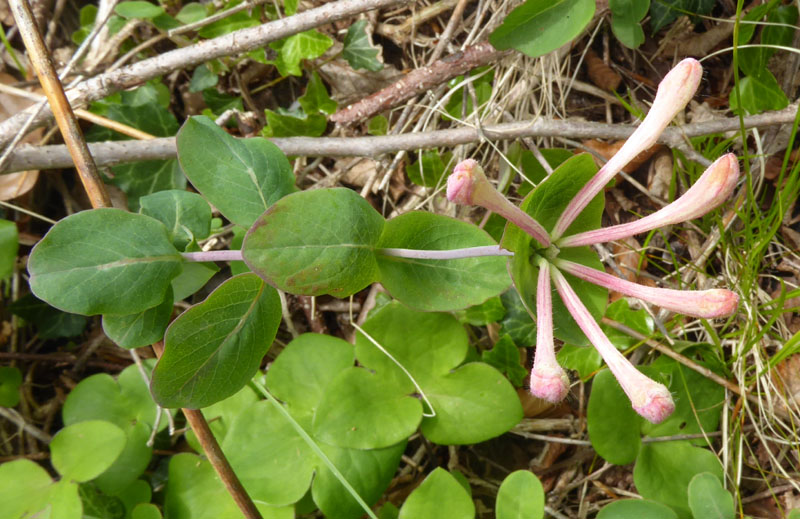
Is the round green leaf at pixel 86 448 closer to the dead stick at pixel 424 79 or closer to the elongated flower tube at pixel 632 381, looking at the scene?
the dead stick at pixel 424 79

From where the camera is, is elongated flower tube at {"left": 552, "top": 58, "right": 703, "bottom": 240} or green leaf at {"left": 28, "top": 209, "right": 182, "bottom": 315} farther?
green leaf at {"left": 28, "top": 209, "right": 182, "bottom": 315}

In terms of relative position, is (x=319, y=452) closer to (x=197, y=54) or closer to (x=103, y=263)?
(x=103, y=263)

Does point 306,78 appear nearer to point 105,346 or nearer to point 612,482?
point 105,346

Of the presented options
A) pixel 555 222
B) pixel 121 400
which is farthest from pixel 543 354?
pixel 121 400

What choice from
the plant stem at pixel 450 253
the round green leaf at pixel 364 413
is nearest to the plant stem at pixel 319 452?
the round green leaf at pixel 364 413

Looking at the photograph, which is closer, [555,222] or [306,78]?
[555,222]

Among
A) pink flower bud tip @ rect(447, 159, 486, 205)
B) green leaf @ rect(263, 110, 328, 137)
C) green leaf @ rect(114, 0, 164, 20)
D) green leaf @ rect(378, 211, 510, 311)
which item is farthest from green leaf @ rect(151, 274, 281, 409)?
green leaf @ rect(114, 0, 164, 20)

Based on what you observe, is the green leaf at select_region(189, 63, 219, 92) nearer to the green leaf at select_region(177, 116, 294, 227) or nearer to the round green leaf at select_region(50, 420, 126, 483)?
the green leaf at select_region(177, 116, 294, 227)
